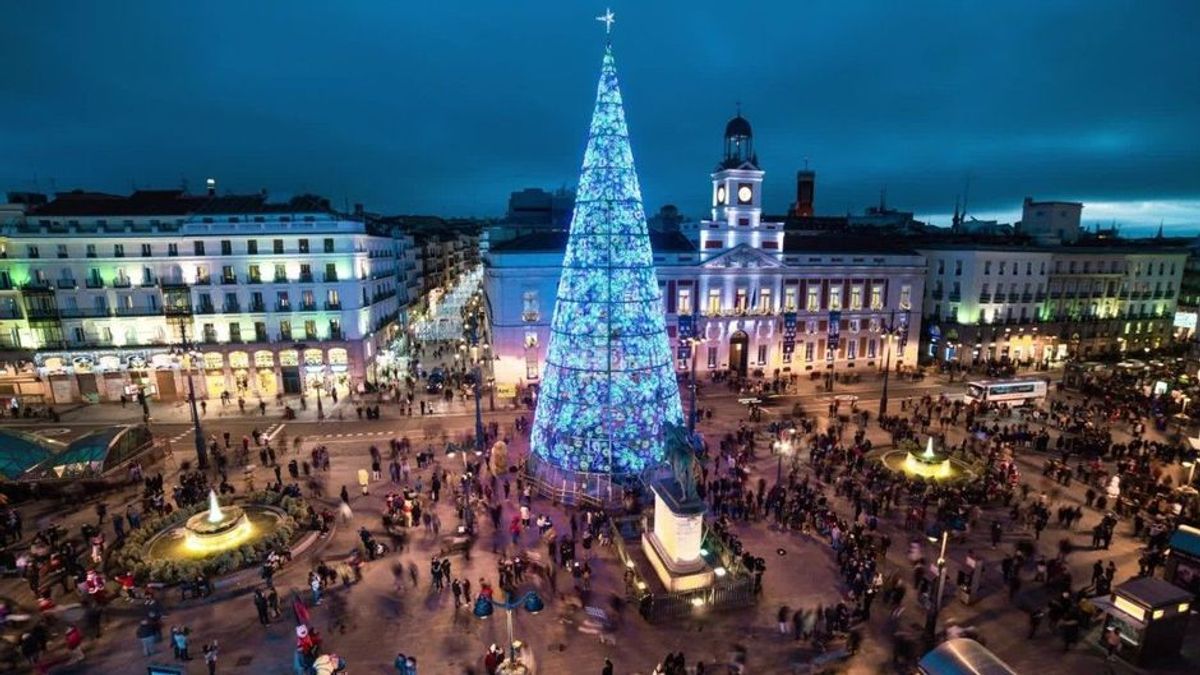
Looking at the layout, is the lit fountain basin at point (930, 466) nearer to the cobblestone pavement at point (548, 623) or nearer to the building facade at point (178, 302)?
the cobblestone pavement at point (548, 623)

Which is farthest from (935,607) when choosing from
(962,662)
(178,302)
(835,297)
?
(178,302)

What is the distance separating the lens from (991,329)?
54531 mm

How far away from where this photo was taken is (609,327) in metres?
23.8

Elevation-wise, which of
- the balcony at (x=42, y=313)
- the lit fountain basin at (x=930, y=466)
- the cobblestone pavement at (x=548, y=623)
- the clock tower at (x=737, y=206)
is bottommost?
the cobblestone pavement at (x=548, y=623)

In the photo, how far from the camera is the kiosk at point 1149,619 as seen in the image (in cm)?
1584

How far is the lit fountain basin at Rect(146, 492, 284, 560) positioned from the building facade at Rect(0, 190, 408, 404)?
19.7 metres

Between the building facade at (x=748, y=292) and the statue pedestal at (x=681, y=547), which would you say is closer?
the statue pedestal at (x=681, y=547)

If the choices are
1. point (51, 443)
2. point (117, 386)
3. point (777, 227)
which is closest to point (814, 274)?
point (777, 227)

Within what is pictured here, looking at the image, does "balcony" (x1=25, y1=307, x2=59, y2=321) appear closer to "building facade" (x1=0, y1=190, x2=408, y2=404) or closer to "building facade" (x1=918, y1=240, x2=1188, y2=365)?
"building facade" (x1=0, y1=190, x2=408, y2=404)

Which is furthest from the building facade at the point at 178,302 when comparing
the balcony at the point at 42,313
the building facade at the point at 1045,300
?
the building facade at the point at 1045,300

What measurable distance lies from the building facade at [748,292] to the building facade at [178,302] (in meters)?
12.0

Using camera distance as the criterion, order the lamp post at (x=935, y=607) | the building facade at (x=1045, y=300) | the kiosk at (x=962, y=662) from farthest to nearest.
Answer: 1. the building facade at (x=1045, y=300)
2. the lamp post at (x=935, y=607)
3. the kiosk at (x=962, y=662)

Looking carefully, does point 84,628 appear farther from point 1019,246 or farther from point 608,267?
point 1019,246

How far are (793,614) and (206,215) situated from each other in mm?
44218
